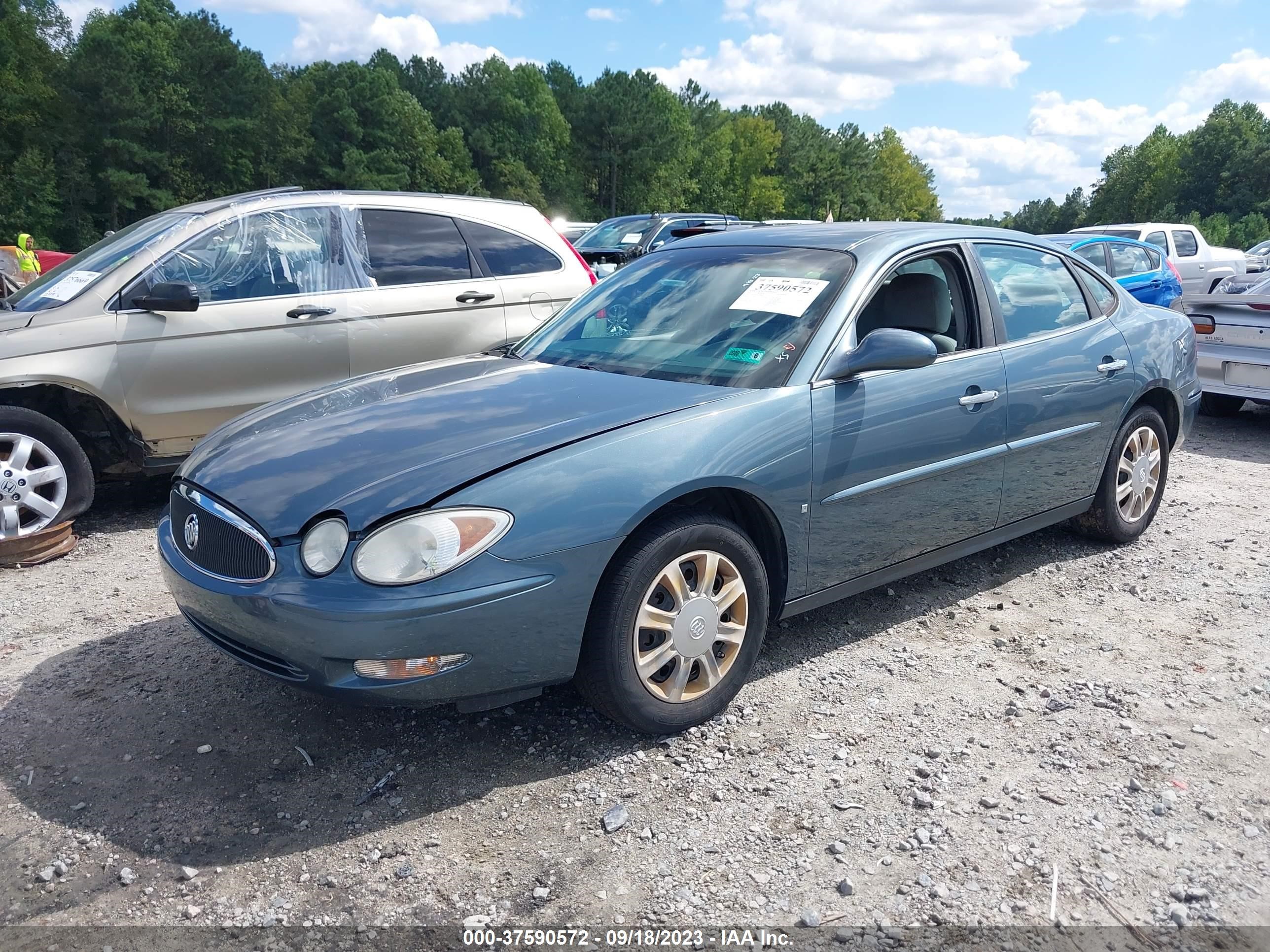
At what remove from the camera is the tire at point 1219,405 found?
29.7 ft

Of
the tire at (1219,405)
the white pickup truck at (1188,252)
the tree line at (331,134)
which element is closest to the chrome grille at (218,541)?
the tire at (1219,405)

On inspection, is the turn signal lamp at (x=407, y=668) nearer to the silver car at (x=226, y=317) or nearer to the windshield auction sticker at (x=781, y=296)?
the windshield auction sticker at (x=781, y=296)

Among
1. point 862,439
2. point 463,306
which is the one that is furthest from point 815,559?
point 463,306

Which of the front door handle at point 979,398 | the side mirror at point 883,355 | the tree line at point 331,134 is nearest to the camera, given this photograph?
the side mirror at point 883,355

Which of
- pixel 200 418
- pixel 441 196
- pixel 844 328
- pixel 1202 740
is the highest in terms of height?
pixel 441 196

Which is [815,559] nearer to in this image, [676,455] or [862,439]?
[862,439]

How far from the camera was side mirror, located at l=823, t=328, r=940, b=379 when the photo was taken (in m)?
3.53

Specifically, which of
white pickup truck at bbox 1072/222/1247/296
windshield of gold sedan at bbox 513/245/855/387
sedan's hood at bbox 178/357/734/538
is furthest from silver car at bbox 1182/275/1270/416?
white pickup truck at bbox 1072/222/1247/296

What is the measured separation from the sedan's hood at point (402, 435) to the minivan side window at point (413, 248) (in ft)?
8.07

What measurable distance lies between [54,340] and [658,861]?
437 centimetres

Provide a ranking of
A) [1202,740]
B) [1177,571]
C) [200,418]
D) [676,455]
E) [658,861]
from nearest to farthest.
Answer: [658,861]
[676,455]
[1202,740]
[1177,571]
[200,418]

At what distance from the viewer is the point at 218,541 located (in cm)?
308

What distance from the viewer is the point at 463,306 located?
6379 mm

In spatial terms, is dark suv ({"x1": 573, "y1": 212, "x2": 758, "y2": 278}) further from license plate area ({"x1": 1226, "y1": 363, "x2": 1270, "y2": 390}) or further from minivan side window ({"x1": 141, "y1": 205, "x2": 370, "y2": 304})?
minivan side window ({"x1": 141, "y1": 205, "x2": 370, "y2": 304})
